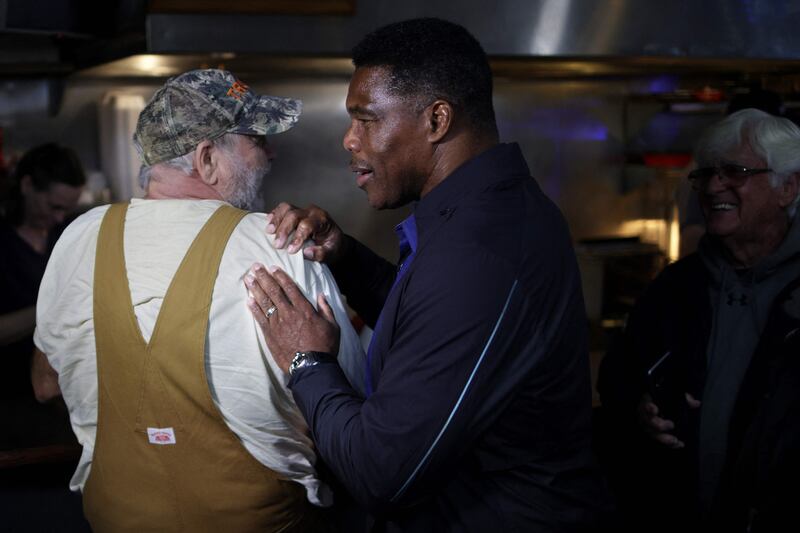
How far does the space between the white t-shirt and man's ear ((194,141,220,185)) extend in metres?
0.06

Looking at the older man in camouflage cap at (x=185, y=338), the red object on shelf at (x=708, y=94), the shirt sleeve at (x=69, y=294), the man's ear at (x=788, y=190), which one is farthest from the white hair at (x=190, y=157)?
the red object on shelf at (x=708, y=94)

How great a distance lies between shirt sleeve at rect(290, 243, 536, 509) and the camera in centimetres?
94

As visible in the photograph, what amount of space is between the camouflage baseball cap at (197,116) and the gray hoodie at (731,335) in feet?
3.07

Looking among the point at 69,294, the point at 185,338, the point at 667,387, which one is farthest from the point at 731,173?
the point at 69,294

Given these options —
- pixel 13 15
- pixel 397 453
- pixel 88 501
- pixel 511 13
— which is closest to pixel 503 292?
pixel 397 453

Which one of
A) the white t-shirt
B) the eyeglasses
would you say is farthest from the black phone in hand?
the white t-shirt

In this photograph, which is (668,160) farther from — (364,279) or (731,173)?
(364,279)

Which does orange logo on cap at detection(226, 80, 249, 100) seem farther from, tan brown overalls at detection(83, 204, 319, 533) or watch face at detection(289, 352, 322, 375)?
watch face at detection(289, 352, 322, 375)

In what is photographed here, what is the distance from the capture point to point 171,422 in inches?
45.6

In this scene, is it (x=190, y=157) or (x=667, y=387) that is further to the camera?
(x=667, y=387)

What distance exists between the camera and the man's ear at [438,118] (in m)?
1.05

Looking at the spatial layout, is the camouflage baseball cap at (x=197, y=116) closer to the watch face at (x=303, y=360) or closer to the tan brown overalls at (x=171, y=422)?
the tan brown overalls at (x=171, y=422)

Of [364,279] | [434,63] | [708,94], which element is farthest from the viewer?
[708,94]

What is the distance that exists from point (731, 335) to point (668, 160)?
6.59ft
